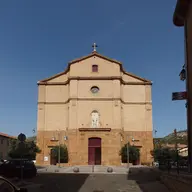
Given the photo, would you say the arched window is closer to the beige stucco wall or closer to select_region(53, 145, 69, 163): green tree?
select_region(53, 145, 69, 163): green tree

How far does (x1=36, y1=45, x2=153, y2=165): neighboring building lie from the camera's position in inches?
1863

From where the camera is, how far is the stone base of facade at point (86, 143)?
46719 mm

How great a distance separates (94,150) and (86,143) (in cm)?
166

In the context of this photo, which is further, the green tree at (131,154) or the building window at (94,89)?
the building window at (94,89)

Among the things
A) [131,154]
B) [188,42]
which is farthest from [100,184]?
[131,154]

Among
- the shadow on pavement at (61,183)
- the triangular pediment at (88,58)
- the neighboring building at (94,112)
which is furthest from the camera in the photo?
the triangular pediment at (88,58)

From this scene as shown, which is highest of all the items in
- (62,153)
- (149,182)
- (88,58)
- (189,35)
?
(88,58)

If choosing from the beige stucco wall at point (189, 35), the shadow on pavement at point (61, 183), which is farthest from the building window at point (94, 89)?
the beige stucco wall at point (189, 35)

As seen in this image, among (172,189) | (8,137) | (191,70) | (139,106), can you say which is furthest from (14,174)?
(8,137)

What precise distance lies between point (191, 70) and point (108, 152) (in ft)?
104

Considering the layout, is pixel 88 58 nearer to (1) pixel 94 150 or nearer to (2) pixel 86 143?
(2) pixel 86 143

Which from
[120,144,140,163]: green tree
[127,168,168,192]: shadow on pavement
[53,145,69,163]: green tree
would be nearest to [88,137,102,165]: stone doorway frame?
[120,144,140,163]: green tree

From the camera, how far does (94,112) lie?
48625 millimetres

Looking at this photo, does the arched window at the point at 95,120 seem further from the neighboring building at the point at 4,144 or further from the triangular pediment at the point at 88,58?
the neighboring building at the point at 4,144
